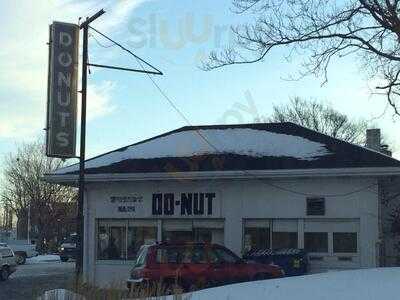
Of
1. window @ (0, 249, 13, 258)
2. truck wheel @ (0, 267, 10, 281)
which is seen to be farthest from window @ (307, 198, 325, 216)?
window @ (0, 249, 13, 258)

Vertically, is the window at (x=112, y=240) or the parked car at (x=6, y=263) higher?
the window at (x=112, y=240)

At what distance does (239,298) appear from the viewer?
9094 millimetres

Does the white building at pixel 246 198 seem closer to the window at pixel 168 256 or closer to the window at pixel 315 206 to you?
the window at pixel 315 206

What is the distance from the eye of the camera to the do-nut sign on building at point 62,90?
19.0 m

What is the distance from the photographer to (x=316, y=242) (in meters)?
20.4

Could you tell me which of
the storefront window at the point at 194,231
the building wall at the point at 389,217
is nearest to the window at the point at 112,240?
the storefront window at the point at 194,231

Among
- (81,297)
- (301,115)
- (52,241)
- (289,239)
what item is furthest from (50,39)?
→ (52,241)

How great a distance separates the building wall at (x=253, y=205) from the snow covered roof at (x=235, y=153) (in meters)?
0.58

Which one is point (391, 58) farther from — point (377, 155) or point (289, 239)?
point (289, 239)

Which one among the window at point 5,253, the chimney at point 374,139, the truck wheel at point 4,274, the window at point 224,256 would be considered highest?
the chimney at point 374,139

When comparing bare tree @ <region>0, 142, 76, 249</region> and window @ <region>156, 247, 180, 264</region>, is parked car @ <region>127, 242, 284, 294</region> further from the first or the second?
bare tree @ <region>0, 142, 76, 249</region>

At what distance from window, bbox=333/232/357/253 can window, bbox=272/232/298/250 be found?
1.24m

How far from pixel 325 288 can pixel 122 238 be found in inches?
574

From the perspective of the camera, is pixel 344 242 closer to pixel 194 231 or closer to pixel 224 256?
pixel 224 256
